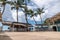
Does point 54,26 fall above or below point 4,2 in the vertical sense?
below

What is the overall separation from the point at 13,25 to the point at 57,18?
16.4m

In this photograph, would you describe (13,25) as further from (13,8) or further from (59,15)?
(59,15)

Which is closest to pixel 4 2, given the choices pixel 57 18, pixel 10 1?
pixel 10 1

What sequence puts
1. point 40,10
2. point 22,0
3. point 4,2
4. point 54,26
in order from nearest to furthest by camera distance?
point 4,2
point 22,0
point 54,26
point 40,10

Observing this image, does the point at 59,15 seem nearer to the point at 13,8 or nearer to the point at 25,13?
the point at 25,13

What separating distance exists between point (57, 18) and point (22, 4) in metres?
14.4

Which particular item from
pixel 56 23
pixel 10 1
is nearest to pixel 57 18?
pixel 56 23

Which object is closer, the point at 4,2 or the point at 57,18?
the point at 4,2

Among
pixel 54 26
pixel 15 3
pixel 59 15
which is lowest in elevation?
pixel 54 26

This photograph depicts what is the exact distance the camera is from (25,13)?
55875mm

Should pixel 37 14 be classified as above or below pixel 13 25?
above

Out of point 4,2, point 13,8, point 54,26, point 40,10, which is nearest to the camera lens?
point 4,2

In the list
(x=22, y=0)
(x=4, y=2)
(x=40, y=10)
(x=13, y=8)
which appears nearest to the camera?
(x=4, y=2)

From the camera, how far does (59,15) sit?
59938mm
